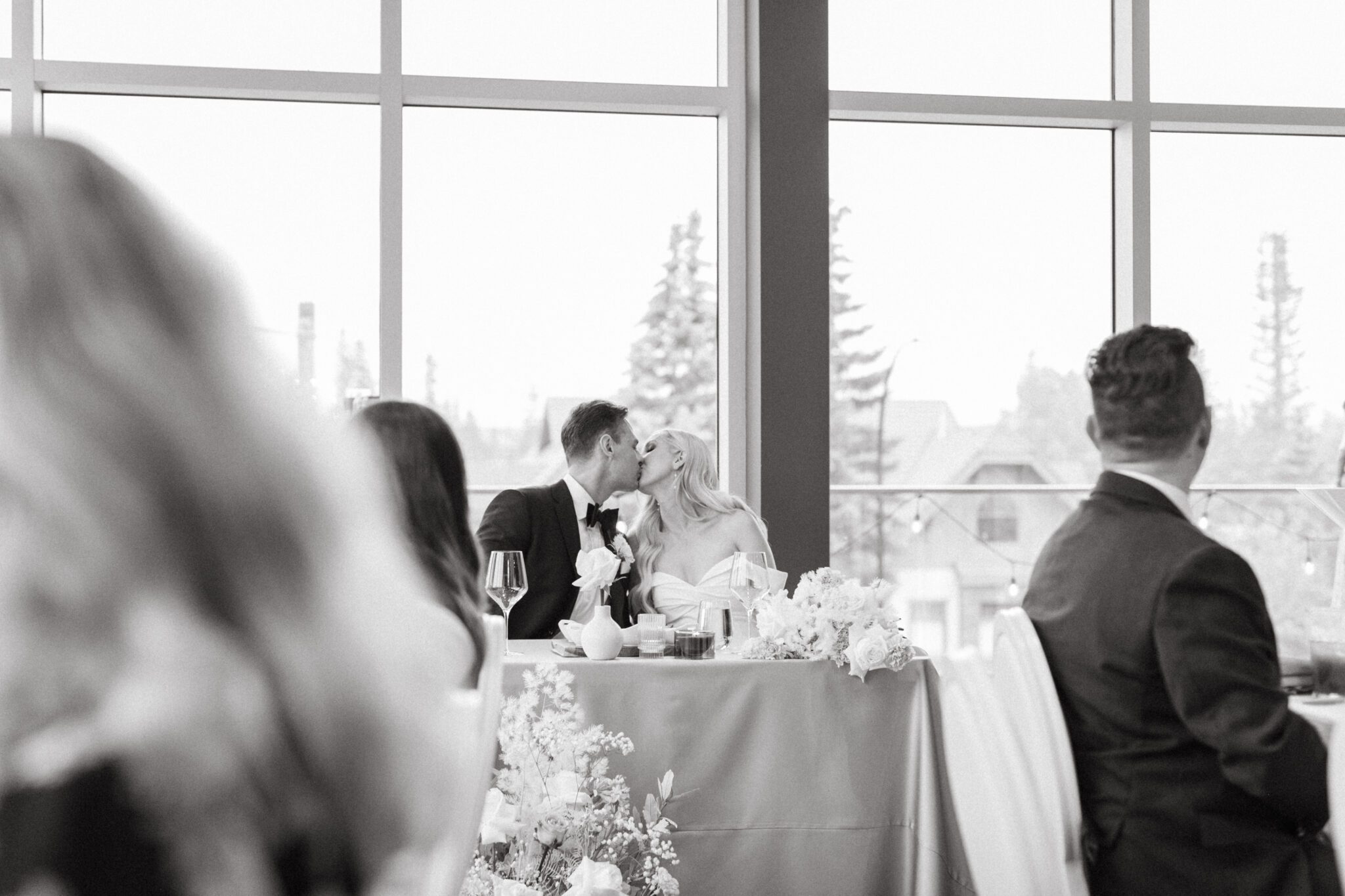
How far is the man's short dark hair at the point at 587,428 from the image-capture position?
428 cm

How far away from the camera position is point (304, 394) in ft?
2.68

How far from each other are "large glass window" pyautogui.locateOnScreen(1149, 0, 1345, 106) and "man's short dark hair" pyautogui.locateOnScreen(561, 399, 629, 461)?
303cm

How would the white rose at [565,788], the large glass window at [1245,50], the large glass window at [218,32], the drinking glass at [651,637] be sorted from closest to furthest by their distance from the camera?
the white rose at [565,788] < the drinking glass at [651,637] < the large glass window at [218,32] < the large glass window at [1245,50]

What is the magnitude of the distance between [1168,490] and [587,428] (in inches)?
99.9

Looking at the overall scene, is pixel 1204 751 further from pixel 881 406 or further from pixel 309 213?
pixel 309 213

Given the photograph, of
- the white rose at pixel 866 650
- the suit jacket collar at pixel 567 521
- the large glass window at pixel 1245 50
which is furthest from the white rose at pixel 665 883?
the large glass window at pixel 1245 50

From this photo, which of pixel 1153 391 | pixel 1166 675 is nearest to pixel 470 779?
pixel 1166 675

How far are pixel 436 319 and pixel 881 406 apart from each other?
192 cm

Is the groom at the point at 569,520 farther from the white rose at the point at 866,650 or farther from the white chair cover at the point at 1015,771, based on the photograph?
the white chair cover at the point at 1015,771

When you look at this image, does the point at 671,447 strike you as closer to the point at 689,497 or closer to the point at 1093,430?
the point at 689,497

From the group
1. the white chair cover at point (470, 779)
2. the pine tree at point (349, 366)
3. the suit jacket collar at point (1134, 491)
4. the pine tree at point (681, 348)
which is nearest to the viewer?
the white chair cover at point (470, 779)

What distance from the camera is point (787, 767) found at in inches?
121

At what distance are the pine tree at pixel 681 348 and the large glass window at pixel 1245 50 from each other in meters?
2.22

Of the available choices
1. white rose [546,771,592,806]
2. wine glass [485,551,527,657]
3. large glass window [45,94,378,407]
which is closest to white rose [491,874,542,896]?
white rose [546,771,592,806]
